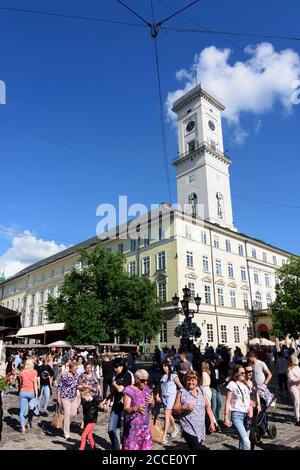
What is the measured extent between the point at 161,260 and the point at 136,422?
3870 cm

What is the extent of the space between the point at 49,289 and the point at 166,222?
28.2 meters

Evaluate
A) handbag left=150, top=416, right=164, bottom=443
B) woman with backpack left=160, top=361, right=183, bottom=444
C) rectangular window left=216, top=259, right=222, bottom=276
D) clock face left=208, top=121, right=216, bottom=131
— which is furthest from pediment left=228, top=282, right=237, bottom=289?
handbag left=150, top=416, right=164, bottom=443

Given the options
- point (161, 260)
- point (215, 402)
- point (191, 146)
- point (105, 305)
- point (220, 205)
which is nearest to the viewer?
point (215, 402)

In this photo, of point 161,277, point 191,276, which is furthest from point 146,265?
point 191,276

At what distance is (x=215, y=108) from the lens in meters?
62.9

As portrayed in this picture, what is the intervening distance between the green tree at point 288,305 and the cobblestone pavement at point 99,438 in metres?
30.2

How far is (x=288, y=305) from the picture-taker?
4091cm

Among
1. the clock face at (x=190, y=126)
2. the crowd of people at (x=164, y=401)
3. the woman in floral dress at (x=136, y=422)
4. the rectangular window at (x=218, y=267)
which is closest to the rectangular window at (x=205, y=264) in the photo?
the rectangular window at (x=218, y=267)

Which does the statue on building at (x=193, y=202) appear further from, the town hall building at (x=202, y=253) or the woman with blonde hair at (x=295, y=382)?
the woman with blonde hair at (x=295, y=382)

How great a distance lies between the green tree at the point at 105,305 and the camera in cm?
3512

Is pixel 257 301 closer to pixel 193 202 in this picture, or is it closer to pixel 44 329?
pixel 193 202

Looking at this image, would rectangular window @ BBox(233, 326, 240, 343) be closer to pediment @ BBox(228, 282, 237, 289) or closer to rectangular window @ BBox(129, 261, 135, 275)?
pediment @ BBox(228, 282, 237, 289)

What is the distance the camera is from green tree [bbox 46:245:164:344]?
115 ft
